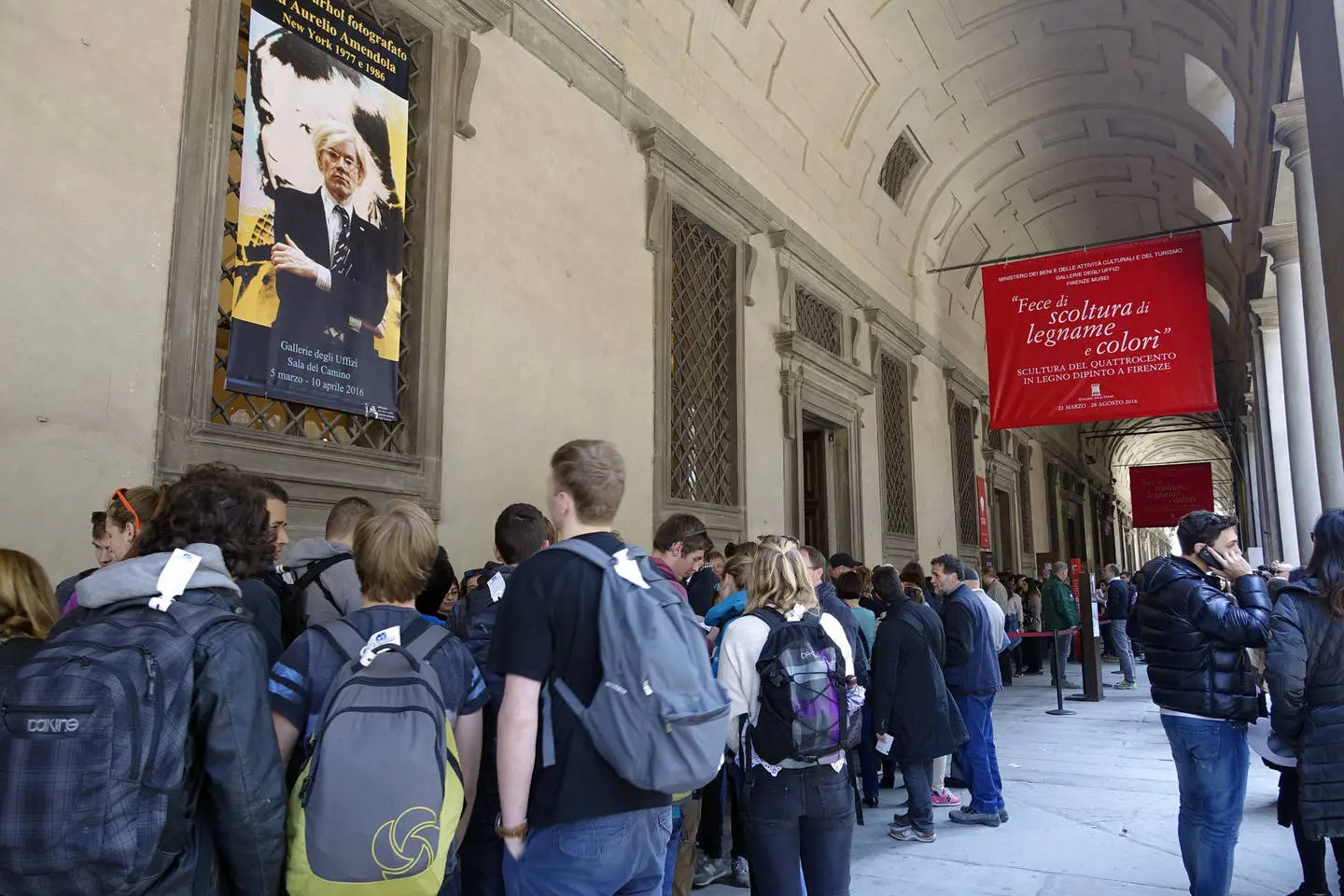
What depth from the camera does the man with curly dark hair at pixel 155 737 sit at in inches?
56.8

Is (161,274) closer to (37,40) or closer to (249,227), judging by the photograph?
(249,227)

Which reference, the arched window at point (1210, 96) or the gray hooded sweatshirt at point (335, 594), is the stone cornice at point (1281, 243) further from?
the gray hooded sweatshirt at point (335, 594)

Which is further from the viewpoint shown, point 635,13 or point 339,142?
point 635,13

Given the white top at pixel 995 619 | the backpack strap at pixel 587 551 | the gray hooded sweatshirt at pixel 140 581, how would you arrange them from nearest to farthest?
the gray hooded sweatshirt at pixel 140 581 < the backpack strap at pixel 587 551 < the white top at pixel 995 619

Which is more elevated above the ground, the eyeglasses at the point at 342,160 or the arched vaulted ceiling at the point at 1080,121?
the arched vaulted ceiling at the point at 1080,121

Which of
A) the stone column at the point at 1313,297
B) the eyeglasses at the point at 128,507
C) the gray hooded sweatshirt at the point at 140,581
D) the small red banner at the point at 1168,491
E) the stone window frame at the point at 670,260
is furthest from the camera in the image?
the small red banner at the point at 1168,491

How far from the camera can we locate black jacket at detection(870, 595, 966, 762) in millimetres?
4395

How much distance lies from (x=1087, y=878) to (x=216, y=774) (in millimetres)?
3726

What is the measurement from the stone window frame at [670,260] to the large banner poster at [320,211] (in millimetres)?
2525

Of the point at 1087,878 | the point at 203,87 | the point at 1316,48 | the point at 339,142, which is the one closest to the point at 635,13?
the point at 339,142

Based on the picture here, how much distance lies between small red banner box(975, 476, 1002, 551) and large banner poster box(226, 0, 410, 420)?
42.3 feet

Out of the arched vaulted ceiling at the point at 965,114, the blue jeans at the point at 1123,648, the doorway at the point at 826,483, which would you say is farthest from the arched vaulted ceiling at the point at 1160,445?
the doorway at the point at 826,483

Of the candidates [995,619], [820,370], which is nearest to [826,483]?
[820,370]

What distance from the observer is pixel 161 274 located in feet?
12.0
